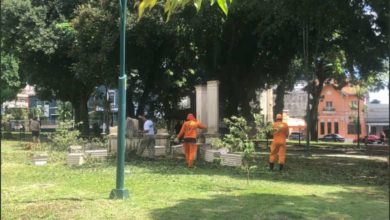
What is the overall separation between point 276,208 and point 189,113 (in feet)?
73.6

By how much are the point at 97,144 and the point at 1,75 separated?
29825 millimetres

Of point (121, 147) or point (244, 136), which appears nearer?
point (121, 147)

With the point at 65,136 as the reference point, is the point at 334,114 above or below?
above

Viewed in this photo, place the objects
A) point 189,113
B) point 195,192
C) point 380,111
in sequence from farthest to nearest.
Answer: point 189,113, point 380,111, point 195,192

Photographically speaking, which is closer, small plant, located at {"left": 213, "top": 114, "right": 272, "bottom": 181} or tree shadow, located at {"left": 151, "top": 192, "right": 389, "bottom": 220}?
tree shadow, located at {"left": 151, "top": 192, "right": 389, "bottom": 220}

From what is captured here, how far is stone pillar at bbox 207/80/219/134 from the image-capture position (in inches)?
861

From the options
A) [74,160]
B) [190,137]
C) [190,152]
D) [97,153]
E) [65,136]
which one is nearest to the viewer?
[190,152]

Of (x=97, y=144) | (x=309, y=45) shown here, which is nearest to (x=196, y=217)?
(x=97, y=144)

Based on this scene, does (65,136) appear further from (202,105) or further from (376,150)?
(376,150)

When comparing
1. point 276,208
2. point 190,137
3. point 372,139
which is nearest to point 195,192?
point 276,208

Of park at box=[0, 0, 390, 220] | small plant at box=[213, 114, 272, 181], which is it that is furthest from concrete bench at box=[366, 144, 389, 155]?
small plant at box=[213, 114, 272, 181]

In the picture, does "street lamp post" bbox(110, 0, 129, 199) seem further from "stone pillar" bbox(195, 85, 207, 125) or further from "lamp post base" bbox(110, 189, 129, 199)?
"stone pillar" bbox(195, 85, 207, 125)

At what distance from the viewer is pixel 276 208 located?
9.52 meters

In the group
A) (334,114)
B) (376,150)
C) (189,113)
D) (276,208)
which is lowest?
(276,208)
